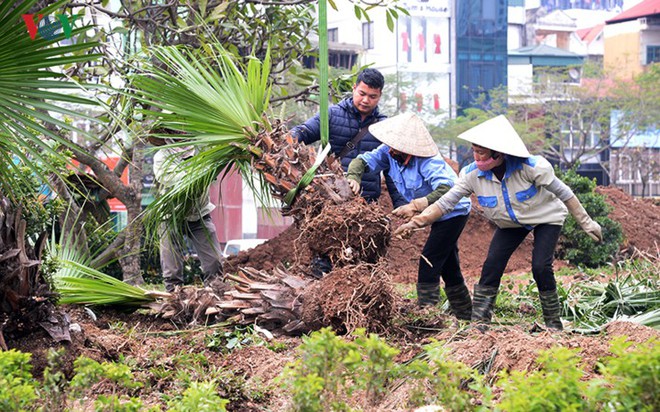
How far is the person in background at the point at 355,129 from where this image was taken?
21.9 feet

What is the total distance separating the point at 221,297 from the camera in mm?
6531

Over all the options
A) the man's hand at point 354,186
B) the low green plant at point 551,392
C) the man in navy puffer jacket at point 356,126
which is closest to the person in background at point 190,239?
the man in navy puffer jacket at point 356,126

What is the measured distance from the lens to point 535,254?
20.5 ft

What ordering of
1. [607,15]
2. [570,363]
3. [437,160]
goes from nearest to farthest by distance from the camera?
[570,363] → [437,160] → [607,15]

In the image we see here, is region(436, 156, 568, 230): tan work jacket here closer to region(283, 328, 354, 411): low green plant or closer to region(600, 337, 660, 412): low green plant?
region(283, 328, 354, 411): low green plant

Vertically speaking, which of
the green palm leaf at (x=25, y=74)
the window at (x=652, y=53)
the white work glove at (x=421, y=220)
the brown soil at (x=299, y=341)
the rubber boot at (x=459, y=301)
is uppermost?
the window at (x=652, y=53)

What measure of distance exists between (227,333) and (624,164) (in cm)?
4224

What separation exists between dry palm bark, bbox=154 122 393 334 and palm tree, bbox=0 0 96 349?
1527mm

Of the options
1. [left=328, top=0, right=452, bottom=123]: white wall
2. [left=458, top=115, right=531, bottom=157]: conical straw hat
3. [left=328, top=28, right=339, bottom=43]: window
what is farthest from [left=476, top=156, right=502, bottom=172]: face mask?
[left=328, top=28, right=339, bottom=43]: window

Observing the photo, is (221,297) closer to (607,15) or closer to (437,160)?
(437,160)

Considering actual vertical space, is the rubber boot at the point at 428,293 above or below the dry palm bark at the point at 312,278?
below

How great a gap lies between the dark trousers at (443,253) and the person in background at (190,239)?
5.50ft

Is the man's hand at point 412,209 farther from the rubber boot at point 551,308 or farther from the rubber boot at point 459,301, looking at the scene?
the rubber boot at point 551,308

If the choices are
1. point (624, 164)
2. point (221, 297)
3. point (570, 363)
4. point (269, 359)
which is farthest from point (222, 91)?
point (624, 164)
